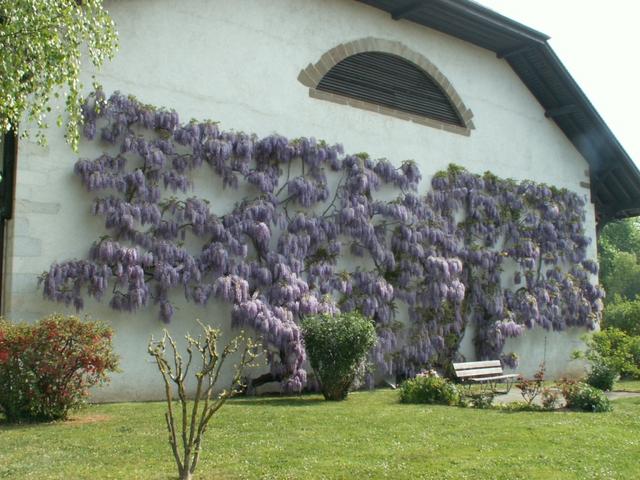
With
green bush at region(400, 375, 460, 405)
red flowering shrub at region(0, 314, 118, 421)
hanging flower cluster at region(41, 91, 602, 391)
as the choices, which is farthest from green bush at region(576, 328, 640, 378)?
red flowering shrub at region(0, 314, 118, 421)

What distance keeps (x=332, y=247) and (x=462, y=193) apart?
3.59 m

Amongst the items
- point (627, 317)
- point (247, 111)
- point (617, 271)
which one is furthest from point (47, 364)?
point (617, 271)

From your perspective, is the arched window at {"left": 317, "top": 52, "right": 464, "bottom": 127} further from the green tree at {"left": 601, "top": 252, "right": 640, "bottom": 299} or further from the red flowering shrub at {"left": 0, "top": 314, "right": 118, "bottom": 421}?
the green tree at {"left": 601, "top": 252, "right": 640, "bottom": 299}

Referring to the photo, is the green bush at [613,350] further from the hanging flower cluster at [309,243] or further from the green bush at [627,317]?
the green bush at [627,317]

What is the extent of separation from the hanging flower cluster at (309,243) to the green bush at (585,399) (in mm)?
3827

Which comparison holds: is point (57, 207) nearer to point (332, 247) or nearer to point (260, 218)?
point (260, 218)

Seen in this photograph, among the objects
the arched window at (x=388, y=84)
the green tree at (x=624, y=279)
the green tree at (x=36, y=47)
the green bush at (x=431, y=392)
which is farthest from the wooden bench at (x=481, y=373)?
Result: the green tree at (x=624, y=279)

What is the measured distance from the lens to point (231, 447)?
260 inches

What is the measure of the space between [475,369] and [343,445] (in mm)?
5917

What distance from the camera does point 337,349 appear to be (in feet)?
32.9

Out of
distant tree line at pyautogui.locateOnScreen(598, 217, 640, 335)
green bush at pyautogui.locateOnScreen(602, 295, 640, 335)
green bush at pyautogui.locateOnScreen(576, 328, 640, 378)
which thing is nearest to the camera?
green bush at pyautogui.locateOnScreen(576, 328, 640, 378)

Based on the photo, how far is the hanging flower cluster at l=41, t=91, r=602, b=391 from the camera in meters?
10.6

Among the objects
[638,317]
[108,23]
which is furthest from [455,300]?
[108,23]

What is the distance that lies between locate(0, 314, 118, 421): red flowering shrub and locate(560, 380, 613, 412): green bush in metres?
5.75
